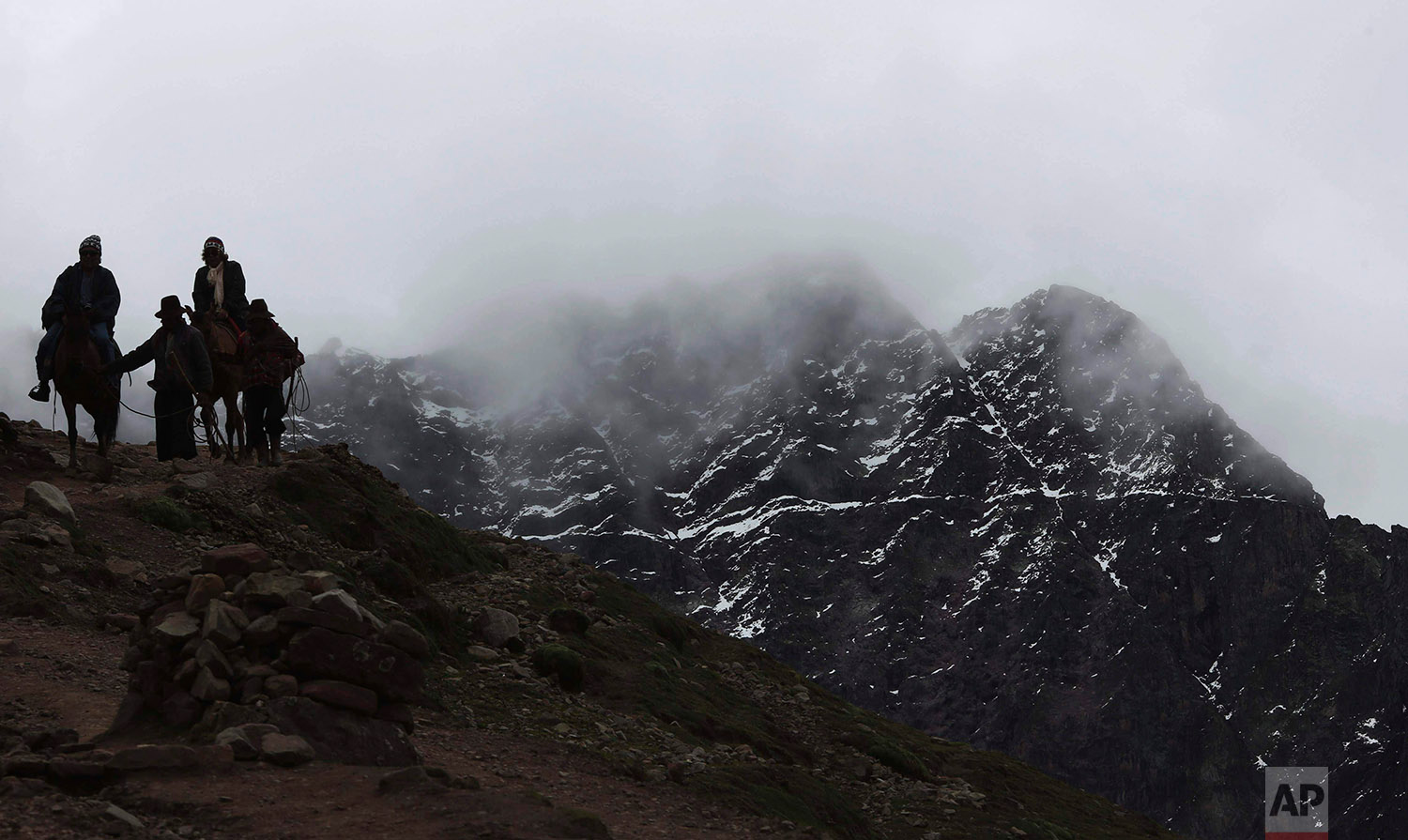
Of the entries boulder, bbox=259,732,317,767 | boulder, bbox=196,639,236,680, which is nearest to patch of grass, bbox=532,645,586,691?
boulder, bbox=196,639,236,680

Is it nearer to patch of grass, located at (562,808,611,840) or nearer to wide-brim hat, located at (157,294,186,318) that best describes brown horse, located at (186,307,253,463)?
wide-brim hat, located at (157,294,186,318)

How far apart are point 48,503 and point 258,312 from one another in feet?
20.6

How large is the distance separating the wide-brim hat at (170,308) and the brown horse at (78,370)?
1.60 meters

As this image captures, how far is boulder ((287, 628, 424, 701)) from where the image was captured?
43.4ft

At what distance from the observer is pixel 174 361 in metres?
24.0

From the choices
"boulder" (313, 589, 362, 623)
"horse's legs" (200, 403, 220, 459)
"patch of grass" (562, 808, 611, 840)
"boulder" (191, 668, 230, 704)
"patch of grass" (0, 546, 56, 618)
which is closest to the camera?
"patch of grass" (562, 808, 611, 840)

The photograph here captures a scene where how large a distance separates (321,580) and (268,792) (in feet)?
9.72

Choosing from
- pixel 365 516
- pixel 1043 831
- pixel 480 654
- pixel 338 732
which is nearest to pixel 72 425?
pixel 365 516

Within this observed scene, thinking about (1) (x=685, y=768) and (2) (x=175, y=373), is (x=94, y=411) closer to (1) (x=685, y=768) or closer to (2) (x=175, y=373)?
(2) (x=175, y=373)

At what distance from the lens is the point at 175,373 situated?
24109mm

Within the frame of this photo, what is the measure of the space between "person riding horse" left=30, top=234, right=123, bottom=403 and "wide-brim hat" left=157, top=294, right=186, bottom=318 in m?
1.73

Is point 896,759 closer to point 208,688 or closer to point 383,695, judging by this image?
point 383,695

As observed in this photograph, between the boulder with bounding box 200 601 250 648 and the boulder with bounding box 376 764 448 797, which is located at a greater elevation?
the boulder with bounding box 200 601 250 648

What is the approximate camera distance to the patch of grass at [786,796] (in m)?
16.9
